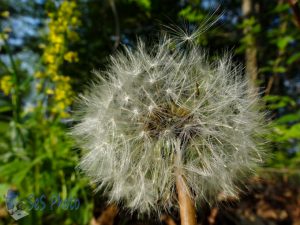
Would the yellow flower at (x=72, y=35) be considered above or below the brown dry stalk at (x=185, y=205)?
above

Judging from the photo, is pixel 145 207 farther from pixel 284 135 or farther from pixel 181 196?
pixel 284 135

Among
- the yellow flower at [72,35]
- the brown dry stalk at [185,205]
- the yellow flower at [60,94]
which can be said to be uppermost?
the yellow flower at [72,35]

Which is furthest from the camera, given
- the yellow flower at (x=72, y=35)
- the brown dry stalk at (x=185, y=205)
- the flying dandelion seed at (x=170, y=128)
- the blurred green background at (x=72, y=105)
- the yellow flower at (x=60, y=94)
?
the yellow flower at (x=72, y=35)

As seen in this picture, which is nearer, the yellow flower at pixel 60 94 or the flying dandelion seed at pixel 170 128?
the flying dandelion seed at pixel 170 128

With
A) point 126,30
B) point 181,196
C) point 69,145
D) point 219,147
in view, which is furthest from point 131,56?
point 126,30

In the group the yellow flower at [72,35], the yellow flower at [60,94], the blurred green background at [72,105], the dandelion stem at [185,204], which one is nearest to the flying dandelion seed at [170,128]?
the dandelion stem at [185,204]

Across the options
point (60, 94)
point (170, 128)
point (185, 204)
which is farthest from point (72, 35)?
point (185, 204)

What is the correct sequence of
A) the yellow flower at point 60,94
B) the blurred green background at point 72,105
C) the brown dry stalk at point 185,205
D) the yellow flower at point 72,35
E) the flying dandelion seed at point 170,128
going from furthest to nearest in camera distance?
the yellow flower at point 72,35
the yellow flower at point 60,94
the blurred green background at point 72,105
the flying dandelion seed at point 170,128
the brown dry stalk at point 185,205

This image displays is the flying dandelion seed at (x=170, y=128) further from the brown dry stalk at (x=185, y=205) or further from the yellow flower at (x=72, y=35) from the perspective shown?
the yellow flower at (x=72, y=35)
